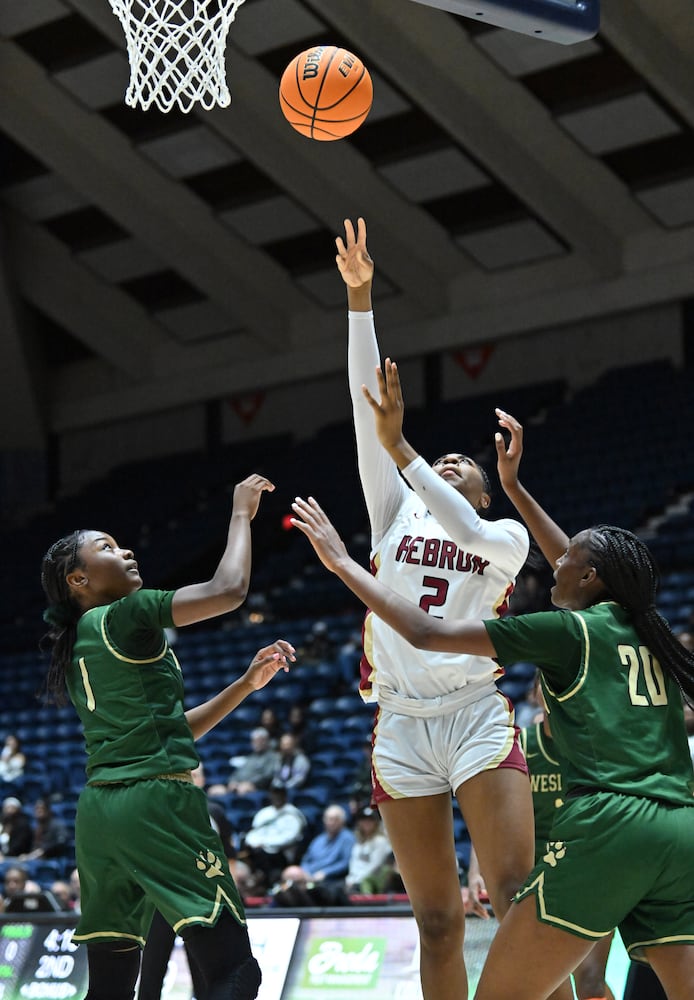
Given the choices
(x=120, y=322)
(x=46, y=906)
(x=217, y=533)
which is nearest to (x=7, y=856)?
(x=46, y=906)

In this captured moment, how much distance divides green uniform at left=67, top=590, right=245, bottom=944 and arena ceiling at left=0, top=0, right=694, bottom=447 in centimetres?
1135

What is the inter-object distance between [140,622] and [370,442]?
44.3 inches

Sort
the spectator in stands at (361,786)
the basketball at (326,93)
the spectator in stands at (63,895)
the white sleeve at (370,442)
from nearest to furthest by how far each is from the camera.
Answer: the white sleeve at (370,442) < the basketball at (326,93) < the spectator in stands at (63,895) < the spectator in stands at (361,786)

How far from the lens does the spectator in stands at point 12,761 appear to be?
14750mm

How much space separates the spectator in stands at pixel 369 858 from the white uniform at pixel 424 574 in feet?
18.6

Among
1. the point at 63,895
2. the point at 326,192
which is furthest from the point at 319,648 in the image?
the point at 326,192

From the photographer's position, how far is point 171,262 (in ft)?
64.2

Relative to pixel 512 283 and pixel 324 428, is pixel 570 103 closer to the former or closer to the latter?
pixel 512 283

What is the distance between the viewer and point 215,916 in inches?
156

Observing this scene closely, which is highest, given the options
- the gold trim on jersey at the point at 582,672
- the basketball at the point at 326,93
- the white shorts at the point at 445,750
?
the basketball at the point at 326,93

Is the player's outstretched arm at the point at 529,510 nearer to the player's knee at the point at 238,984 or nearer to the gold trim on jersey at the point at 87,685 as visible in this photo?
the gold trim on jersey at the point at 87,685

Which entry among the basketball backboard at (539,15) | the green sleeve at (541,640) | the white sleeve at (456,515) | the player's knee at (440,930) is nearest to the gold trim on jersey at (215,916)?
the player's knee at (440,930)

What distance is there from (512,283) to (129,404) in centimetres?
759

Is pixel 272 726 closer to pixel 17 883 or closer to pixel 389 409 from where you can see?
pixel 17 883
